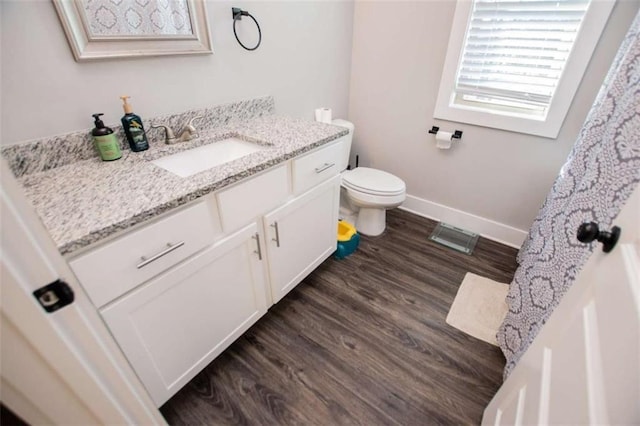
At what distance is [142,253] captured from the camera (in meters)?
0.85

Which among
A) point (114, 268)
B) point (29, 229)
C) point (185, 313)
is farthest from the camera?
point (185, 313)

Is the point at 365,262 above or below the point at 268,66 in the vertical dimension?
below

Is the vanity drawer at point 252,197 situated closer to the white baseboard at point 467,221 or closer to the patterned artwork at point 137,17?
the patterned artwork at point 137,17

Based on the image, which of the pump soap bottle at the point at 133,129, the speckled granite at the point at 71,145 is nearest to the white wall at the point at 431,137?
the speckled granite at the point at 71,145

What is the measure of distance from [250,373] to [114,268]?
821mm

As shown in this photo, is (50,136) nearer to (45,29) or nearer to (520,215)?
(45,29)

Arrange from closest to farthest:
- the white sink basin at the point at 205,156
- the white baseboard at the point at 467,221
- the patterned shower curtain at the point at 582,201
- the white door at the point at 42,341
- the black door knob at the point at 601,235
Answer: the white door at the point at 42,341 < the black door knob at the point at 601,235 < the patterned shower curtain at the point at 582,201 < the white sink basin at the point at 205,156 < the white baseboard at the point at 467,221

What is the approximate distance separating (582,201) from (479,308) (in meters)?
0.86

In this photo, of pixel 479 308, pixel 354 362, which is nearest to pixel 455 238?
pixel 479 308

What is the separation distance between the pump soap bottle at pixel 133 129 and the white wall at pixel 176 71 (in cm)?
7

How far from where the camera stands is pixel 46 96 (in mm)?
999

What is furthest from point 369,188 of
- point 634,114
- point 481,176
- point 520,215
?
point 634,114

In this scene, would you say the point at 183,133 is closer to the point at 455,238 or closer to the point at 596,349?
the point at 596,349

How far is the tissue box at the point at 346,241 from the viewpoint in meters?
1.98
